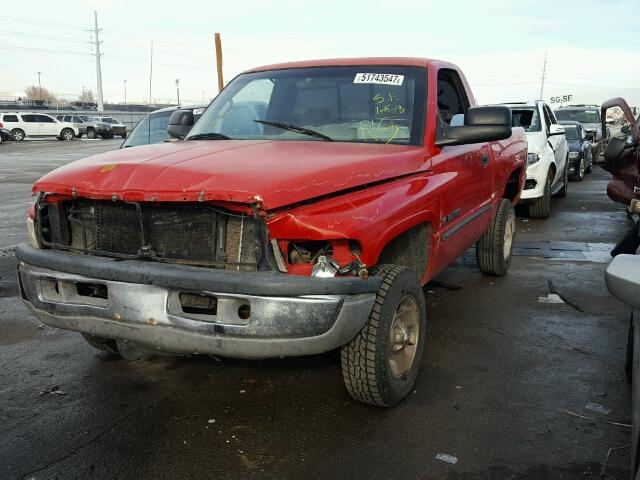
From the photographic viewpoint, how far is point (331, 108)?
4.11 m

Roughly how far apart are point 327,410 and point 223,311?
102cm

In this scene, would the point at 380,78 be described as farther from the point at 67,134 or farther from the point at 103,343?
the point at 67,134

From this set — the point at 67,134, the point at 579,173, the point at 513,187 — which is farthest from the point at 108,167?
the point at 67,134

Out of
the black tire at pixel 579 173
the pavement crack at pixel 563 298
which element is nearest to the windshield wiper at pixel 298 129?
the pavement crack at pixel 563 298

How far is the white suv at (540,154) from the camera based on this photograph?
9597 millimetres

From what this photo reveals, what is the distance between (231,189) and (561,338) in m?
3.00

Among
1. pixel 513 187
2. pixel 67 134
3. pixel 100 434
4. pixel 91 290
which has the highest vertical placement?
pixel 513 187

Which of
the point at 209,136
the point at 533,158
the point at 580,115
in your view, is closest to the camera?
the point at 209,136

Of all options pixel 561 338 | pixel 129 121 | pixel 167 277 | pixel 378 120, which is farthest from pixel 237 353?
pixel 129 121

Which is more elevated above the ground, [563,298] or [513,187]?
[513,187]

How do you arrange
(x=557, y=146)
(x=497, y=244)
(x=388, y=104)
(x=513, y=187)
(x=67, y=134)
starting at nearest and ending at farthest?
(x=388, y=104), (x=497, y=244), (x=513, y=187), (x=557, y=146), (x=67, y=134)

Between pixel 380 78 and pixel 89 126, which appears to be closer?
pixel 380 78

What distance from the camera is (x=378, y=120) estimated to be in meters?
3.99

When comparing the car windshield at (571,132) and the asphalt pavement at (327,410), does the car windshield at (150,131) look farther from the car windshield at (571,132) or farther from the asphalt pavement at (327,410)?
the car windshield at (571,132)
